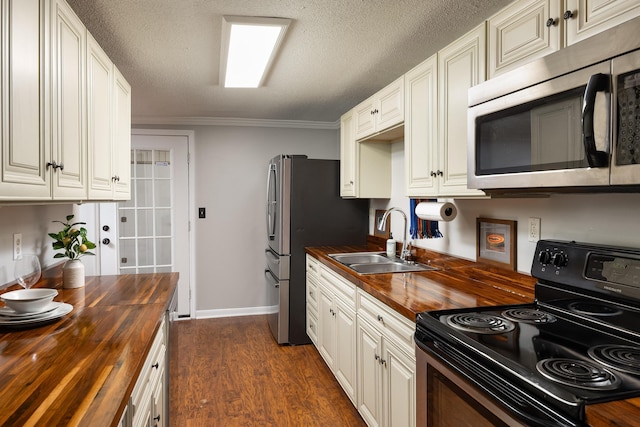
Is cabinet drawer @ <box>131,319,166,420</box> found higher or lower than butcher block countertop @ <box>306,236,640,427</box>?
lower

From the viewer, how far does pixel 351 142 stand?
3389 millimetres

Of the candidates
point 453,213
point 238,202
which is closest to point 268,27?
point 453,213

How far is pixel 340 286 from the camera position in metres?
2.65

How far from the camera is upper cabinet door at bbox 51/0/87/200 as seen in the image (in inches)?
56.9

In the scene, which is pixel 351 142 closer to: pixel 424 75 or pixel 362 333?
pixel 424 75

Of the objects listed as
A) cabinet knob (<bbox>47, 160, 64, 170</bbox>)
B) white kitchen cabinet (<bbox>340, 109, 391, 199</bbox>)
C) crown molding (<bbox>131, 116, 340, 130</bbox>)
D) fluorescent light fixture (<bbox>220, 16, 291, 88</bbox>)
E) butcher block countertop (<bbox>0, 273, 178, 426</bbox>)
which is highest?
crown molding (<bbox>131, 116, 340, 130</bbox>)

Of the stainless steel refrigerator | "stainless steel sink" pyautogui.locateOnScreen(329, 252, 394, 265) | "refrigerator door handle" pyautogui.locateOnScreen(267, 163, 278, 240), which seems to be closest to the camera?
"stainless steel sink" pyautogui.locateOnScreen(329, 252, 394, 265)

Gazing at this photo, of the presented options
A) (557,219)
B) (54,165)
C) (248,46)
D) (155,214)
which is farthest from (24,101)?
(155,214)

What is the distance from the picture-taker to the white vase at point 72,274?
213cm

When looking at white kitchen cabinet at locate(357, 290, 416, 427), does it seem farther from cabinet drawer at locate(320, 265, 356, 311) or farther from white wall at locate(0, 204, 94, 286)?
white wall at locate(0, 204, 94, 286)

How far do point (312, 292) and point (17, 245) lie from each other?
2.06 m

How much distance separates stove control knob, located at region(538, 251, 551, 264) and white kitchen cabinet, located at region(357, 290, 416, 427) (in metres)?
0.56

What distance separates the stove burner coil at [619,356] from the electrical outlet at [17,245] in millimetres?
2312

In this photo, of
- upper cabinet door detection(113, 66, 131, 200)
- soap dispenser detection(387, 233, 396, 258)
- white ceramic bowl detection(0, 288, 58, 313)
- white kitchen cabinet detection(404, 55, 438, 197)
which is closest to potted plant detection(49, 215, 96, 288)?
upper cabinet door detection(113, 66, 131, 200)
